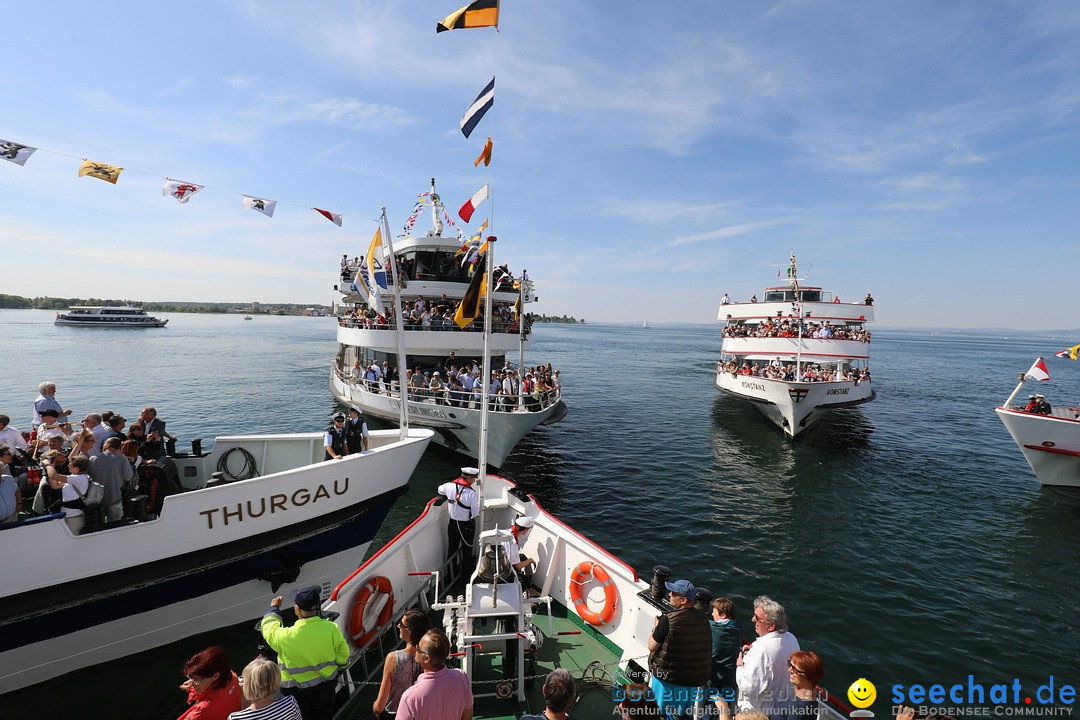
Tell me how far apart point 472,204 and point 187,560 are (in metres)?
7.60

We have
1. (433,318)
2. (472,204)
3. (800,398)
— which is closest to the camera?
(472,204)

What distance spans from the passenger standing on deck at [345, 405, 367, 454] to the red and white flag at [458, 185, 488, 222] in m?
4.58

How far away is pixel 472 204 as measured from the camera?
9688 millimetres

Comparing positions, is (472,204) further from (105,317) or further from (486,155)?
(105,317)

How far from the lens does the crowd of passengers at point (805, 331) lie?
24734mm

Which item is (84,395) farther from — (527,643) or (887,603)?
(887,603)

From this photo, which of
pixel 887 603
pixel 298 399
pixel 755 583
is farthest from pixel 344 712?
pixel 298 399

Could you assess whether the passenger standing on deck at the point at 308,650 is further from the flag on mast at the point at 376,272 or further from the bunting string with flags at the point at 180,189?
the bunting string with flags at the point at 180,189

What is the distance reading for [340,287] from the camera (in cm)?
2355

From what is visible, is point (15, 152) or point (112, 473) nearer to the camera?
point (112, 473)

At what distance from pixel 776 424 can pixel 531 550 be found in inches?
803

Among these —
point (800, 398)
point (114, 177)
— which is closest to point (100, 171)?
point (114, 177)

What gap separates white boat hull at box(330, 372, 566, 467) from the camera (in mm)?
14508

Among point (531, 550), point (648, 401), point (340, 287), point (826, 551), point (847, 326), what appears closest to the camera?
point (531, 550)
